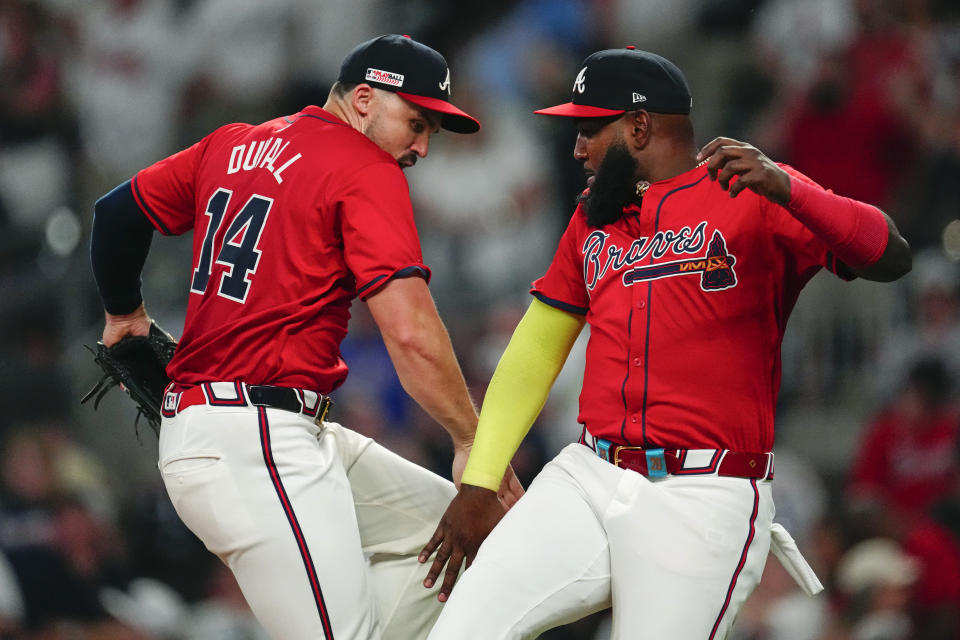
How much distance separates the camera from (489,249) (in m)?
7.33

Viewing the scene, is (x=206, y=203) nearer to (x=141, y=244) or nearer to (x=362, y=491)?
(x=141, y=244)

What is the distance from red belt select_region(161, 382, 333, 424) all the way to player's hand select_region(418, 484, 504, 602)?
0.46 metres

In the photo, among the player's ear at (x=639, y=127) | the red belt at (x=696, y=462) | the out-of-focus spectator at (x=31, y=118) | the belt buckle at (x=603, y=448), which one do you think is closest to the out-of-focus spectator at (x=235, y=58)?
the out-of-focus spectator at (x=31, y=118)

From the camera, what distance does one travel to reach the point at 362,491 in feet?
11.2

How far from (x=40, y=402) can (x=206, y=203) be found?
4.14m

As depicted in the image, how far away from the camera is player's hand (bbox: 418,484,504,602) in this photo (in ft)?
10.5

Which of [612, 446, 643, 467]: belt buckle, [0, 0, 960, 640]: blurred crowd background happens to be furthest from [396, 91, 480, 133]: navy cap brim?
[0, 0, 960, 640]: blurred crowd background

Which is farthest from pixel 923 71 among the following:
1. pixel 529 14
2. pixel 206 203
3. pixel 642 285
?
pixel 206 203

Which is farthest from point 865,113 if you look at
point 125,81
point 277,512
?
point 277,512

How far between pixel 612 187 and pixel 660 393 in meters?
0.57

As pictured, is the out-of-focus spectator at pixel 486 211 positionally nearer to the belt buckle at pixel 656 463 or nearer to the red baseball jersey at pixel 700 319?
the red baseball jersey at pixel 700 319

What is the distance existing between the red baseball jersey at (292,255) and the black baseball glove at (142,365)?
36 centimetres

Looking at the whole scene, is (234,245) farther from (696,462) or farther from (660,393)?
(696,462)

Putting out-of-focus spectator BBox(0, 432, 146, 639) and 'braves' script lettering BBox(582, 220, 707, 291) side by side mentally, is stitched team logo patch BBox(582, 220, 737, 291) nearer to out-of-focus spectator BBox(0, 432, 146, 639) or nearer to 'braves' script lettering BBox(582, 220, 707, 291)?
'braves' script lettering BBox(582, 220, 707, 291)
